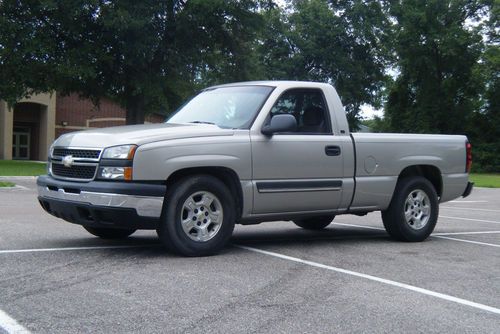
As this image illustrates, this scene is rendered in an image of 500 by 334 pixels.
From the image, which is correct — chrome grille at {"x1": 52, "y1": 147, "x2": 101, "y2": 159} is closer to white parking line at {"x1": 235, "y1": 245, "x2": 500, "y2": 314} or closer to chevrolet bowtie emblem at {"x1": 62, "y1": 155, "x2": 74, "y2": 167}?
chevrolet bowtie emblem at {"x1": 62, "y1": 155, "x2": 74, "y2": 167}

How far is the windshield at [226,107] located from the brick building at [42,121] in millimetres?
39411

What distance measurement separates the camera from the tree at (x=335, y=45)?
50219mm

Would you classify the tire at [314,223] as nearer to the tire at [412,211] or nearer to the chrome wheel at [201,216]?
the tire at [412,211]

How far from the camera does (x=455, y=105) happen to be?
56.3 m

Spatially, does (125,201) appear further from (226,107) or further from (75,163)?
(226,107)

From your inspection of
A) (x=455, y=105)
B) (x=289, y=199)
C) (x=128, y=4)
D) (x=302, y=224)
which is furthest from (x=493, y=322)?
(x=455, y=105)

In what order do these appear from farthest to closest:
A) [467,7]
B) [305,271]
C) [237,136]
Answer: [467,7]
[237,136]
[305,271]

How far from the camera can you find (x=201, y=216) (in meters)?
7.04

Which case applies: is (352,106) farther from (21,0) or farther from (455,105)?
(21,0)

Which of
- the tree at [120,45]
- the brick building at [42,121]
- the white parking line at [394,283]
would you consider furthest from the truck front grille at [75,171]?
the brick building at [42,121]

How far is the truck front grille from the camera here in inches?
267

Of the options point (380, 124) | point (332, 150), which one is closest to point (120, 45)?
point (332, 150)

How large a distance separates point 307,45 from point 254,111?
43.8 meters

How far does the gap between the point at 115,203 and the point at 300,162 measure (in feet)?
7.70
